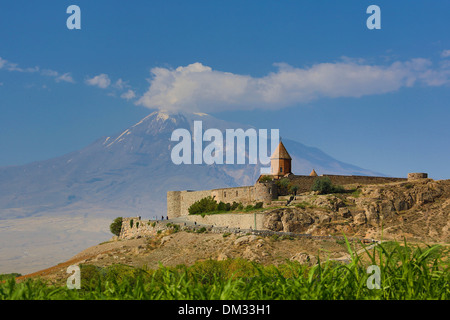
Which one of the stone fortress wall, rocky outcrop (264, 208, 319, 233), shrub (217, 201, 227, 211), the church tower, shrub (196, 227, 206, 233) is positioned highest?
the church tower

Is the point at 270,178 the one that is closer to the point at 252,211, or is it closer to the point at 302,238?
the point at 252,211

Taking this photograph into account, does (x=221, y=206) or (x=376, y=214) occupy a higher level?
(x=221, y=206)

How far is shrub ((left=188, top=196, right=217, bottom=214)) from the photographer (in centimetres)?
5450

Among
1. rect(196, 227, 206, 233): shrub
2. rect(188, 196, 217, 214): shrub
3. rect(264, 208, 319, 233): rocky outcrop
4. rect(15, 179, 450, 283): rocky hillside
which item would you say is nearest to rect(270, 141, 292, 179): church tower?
rect(188, 196, 217, 214): shrub

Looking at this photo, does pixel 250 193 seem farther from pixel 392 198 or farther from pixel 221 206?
pixel 392 198

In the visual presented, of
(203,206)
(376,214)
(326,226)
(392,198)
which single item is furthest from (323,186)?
(203,206)

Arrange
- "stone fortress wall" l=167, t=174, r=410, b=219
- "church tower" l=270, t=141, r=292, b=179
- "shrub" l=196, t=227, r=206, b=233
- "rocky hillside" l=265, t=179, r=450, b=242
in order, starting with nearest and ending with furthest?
"rocky hillside" l=265, t=179, r=450, b=242 < "shrub" l=196, t=227, r=206, b=233 < "stone fortress wall" l=167, t=174, r=410, b=219 < "church tower" l=270, t=141, r=292, b=179

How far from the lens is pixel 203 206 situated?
2197 inches

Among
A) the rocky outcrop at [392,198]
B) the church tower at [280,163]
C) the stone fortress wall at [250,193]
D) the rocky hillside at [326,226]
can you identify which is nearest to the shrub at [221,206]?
the stone fortress wall at [250,193]

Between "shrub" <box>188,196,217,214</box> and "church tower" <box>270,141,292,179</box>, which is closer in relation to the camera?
"shrub" <box>188,196,217,214</box>

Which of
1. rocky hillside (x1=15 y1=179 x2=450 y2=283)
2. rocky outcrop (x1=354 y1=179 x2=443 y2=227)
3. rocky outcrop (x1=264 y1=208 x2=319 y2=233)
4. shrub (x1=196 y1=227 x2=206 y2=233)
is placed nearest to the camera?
rocky hillside (x1=15 y1=179 x2=450 y2=283)

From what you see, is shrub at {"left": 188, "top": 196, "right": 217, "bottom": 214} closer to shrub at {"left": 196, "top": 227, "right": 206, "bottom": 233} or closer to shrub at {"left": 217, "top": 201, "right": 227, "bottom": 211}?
shrub at {"left": 217, "top": 201, "right": 227, "bottom": 211}

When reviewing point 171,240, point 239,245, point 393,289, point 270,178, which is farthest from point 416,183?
point 393,289
